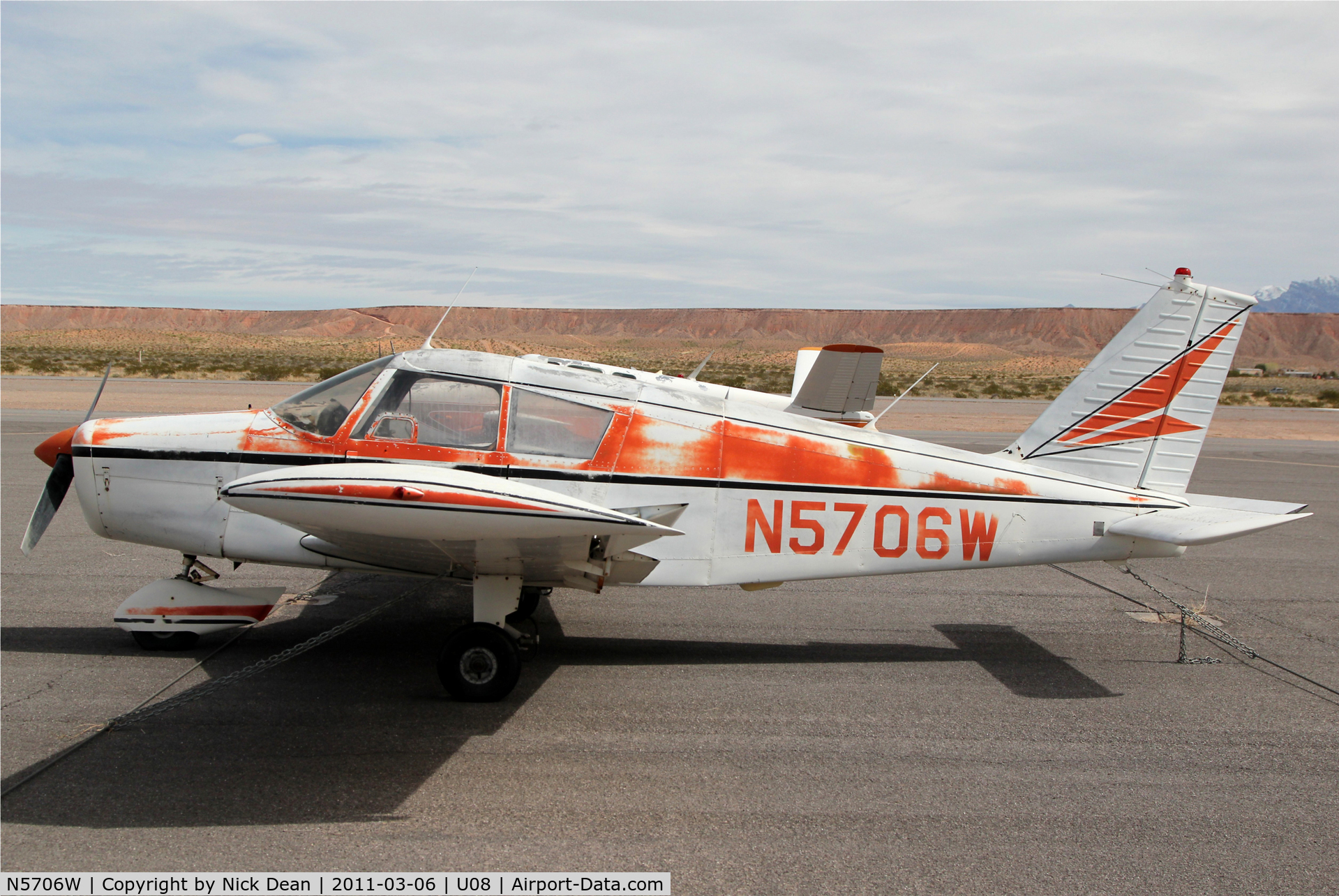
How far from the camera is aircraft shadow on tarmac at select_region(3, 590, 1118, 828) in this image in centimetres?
416

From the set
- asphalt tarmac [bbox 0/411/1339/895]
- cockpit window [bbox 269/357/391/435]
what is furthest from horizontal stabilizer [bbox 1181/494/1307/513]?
cockpit window [bbox 269/357/391/435]

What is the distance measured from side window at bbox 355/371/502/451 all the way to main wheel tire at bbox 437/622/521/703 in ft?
3.97

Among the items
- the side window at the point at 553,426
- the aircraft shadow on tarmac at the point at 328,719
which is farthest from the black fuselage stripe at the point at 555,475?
the aircraft shadow on tarmac at the point at 328,719

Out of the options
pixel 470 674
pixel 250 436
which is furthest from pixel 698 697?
pixel 250 436

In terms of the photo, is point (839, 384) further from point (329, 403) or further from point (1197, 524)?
point (329, 403)

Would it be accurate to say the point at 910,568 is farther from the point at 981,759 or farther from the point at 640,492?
the point at 640,492

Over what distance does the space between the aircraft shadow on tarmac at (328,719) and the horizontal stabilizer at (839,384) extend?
2335mm

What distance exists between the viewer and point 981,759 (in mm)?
4875

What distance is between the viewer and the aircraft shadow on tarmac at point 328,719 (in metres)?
4.16

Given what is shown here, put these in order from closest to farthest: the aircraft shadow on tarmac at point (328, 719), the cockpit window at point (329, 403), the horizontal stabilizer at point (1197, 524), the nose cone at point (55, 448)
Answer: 1. the aircraft shadow on tarmac at point (328, 719)
2. the horizontal stabilizer at point (1197, 524)
3. the cockpit window at point (329, 403)
4. the nose cone at point (55, 448)

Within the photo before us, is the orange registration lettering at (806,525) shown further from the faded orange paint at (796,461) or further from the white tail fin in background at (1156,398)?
the white tail fin in background at (1156,398)

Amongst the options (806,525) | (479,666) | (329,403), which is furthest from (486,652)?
(806,525)

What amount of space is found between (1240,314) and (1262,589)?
152 inches

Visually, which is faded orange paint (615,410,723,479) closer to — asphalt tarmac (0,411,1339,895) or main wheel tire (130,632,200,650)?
asphalt tarmac (0,411,1339,895)
